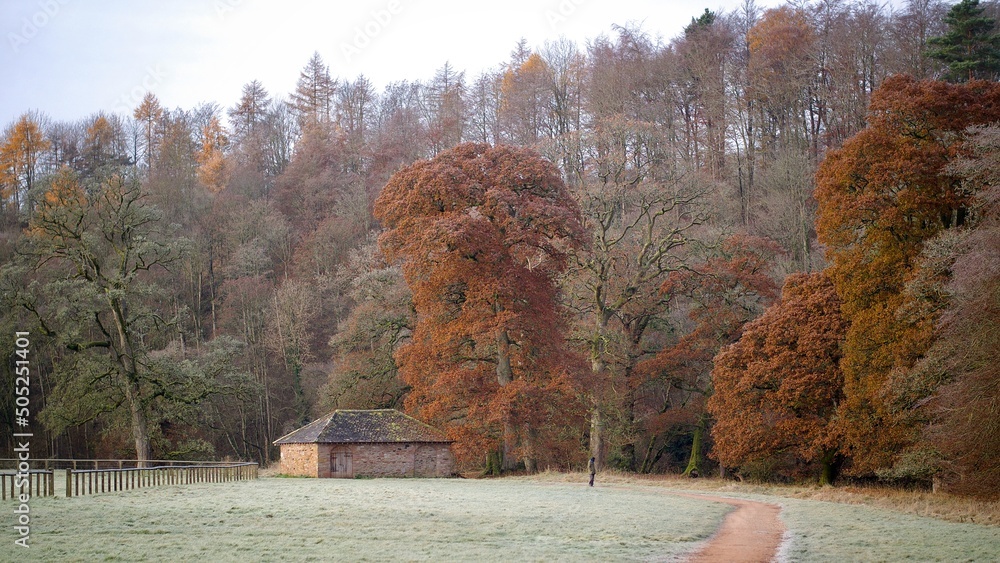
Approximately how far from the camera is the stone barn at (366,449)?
39.7m

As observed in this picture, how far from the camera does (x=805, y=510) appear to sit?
2252 centimetres

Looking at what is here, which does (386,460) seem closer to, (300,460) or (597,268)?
(300,460)

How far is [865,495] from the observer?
27.8 meters

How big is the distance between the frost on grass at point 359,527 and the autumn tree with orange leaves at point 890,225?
33.6 feet

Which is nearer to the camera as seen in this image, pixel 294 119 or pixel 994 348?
pixel 994 348

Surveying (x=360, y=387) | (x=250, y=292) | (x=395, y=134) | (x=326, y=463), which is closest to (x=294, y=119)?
(x=395, y=134)

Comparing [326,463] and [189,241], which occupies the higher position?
[189,241]

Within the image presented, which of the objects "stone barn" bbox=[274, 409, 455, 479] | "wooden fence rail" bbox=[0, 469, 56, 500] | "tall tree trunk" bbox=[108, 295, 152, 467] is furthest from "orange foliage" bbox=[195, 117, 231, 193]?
"wooden fence rail" bbox=[0, 469, 56, 500]

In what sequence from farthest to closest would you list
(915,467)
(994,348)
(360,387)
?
(360,387), (915,467), (994,348)

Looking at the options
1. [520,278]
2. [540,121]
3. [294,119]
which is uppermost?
[294,119]

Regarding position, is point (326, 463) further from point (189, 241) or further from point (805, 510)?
point (805, 510)

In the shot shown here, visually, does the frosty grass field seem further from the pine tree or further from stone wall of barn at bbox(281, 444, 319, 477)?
the pine tree

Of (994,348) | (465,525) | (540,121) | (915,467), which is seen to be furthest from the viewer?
(540,121)

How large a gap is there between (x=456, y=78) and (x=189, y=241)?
4117cm
